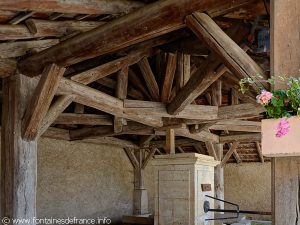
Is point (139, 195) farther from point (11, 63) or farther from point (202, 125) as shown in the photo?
point (11, 63)

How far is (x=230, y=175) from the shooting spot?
1318 cm

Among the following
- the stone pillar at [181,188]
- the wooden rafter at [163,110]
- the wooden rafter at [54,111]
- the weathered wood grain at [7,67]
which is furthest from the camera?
Answer: the wooden rafter at [163,110]

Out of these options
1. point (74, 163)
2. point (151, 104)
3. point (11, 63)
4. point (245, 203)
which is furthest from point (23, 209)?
point (245, 203)

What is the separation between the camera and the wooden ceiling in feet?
10.9

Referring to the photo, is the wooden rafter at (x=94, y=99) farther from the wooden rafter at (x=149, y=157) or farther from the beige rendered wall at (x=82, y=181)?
the wooden rafter at (x=149, y=157)

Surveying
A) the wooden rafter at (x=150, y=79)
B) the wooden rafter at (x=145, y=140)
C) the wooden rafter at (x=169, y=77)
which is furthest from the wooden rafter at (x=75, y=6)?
the wooden rafter at (x=145, y=140)

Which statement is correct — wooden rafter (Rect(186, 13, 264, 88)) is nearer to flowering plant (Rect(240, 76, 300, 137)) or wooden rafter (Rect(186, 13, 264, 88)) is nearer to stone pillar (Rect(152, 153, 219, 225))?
flowering plant (Rect(240, 76, 300, 137))

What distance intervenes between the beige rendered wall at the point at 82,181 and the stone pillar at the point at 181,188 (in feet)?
14.4

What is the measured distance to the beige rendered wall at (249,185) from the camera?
1244cm

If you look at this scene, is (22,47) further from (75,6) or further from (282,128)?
(282,128)

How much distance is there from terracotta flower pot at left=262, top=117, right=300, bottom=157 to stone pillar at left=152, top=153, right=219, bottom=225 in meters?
2.73

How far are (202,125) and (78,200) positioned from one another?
4.06m

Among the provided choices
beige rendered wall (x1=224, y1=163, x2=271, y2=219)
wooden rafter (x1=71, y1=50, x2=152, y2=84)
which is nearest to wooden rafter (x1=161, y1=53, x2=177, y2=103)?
wooden rafter (x1=71, y1=50, x2=152, y2=84)

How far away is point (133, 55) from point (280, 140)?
349 cm
